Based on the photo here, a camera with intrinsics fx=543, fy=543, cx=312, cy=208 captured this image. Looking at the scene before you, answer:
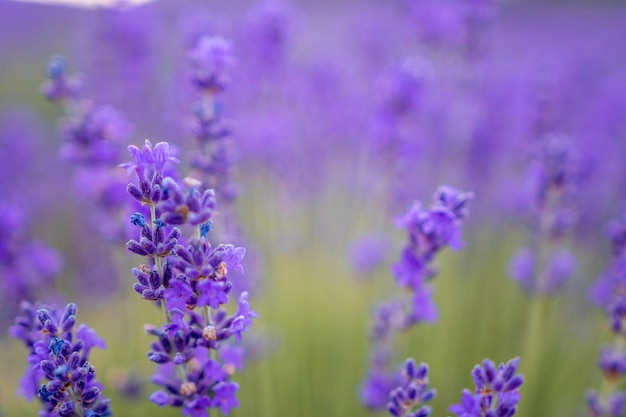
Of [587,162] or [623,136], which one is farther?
[623,136]

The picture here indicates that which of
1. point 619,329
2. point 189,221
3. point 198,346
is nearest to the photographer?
point 189,221

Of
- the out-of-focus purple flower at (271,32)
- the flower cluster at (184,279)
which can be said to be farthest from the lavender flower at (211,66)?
the out-of-focus purple flower at (271,32)

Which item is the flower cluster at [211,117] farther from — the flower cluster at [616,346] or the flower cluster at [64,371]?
the flower cluster at [616,346]

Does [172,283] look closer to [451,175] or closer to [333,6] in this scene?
[451,175]

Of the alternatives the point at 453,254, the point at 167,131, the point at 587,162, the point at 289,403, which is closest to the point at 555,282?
the point at 587,162

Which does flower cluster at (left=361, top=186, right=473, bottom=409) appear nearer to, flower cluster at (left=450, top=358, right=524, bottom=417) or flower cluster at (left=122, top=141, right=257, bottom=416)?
flower cluster at (left=450, top=358, right=524, bottom=417)

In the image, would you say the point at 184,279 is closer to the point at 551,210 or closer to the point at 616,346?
the point at 616,346

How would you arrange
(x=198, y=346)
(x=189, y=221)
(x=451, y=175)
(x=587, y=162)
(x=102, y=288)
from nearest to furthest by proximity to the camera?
(x=189, y=221)
(x=198, y=346)
(x=587, y=162)
(x=102, y=288)
(x=451, y=175)
